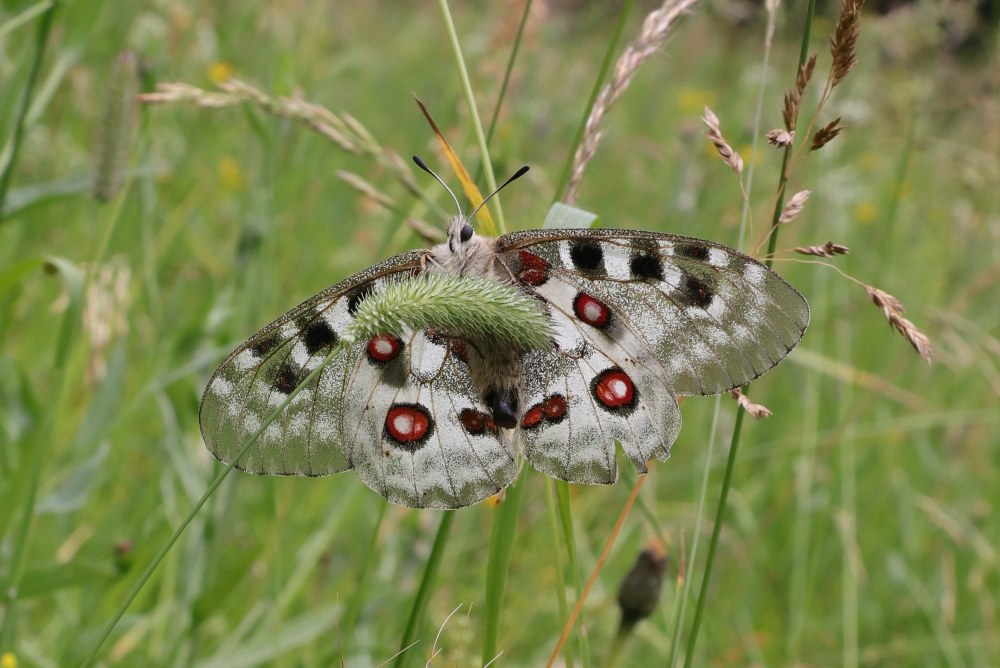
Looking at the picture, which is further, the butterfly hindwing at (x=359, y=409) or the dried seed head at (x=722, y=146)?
the butterfly hindwing at (x=359, y=409)

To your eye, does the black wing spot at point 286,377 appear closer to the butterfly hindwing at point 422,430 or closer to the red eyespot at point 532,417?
the butterfly hindwing at point 422,430

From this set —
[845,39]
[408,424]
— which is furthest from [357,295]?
[845,39]

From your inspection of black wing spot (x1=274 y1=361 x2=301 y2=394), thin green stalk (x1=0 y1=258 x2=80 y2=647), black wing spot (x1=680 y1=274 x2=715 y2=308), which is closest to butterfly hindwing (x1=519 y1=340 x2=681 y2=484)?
black wing spot (x1=680 y1=274 x2=715 y2=308)

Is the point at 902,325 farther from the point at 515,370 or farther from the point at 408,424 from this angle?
the point at 408,424

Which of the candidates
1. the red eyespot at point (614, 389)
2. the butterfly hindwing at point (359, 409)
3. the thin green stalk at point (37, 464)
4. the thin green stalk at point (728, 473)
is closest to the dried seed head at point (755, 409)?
the thin green stalk at point (728, 473)

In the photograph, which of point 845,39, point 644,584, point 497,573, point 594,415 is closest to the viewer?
point 845,39

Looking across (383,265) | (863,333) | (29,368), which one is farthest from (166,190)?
(863,333)
